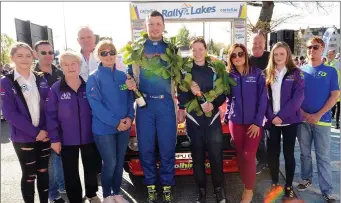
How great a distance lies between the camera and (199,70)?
3.46 metres

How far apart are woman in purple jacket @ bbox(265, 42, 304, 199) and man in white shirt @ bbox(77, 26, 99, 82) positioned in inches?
92.8

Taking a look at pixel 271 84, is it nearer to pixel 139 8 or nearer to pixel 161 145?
Answer: pixel 161 145

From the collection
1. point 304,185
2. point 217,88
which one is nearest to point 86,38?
point 217,88

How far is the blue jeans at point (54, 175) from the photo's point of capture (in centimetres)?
371

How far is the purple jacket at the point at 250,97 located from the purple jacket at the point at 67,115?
1.74 metres

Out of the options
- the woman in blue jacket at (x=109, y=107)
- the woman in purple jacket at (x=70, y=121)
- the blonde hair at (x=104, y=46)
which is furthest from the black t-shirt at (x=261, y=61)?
the woman in purple jacket at (x=70, y=121)

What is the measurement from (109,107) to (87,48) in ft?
4.15

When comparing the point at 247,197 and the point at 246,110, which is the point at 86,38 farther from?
the point at 247,197

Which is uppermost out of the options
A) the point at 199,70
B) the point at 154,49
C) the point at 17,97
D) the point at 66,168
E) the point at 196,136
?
the point at 154,49

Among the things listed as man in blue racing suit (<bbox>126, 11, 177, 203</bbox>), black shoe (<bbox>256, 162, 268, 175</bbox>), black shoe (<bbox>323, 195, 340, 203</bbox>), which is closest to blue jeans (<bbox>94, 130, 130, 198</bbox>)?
man in blue racing suit (<bbox>126, 11, 177, 203</bbox>)

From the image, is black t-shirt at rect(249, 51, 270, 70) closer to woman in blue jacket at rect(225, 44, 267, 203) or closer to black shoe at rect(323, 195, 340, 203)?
woman in blue jacket at rect(225, 44, 267, 203)

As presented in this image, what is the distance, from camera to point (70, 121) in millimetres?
3211

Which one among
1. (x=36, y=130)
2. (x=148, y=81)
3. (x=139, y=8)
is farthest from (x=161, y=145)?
(x=139, y=8)

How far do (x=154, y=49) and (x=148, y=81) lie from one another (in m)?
0.39
